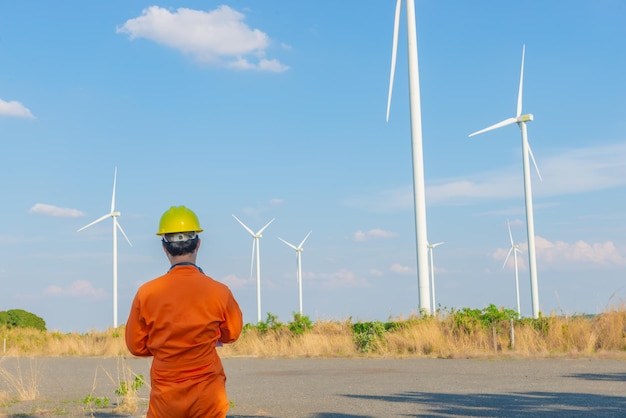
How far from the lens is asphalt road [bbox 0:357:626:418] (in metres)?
10.2

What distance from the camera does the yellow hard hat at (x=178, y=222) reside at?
188 inches

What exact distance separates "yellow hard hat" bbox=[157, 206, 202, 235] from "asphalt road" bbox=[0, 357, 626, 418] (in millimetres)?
5551

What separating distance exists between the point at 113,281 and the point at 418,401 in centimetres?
3746

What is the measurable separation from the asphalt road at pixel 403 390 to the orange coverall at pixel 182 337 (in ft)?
17.9

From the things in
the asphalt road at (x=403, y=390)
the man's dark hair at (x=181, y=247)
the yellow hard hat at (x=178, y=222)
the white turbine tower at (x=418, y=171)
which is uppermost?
the white turbine tower at (x=418, y=171)

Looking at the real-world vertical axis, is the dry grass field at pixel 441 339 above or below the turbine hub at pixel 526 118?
below

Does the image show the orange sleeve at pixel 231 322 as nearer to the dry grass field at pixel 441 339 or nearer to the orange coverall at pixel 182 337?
the orange coverall at pixel 182 337

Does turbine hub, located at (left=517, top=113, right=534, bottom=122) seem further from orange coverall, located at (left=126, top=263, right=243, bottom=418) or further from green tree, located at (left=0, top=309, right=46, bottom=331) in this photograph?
green tree, located at (left=0, top=309, right=46, bottom=331)

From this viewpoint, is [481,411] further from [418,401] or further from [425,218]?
[425,218]

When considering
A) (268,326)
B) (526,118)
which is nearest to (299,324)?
(268,326)

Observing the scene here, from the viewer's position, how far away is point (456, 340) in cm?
2133

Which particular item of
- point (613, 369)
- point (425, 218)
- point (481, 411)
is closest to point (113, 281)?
point (425, 218)

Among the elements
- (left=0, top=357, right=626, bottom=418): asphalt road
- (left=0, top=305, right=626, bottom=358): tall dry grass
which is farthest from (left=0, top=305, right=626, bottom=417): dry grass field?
(left=0, top=357, right=626, bottom=418): asphalt road

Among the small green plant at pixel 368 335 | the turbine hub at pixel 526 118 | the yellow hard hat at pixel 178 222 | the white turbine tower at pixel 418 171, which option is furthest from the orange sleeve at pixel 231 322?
the turbine hub at pixel 526 118
